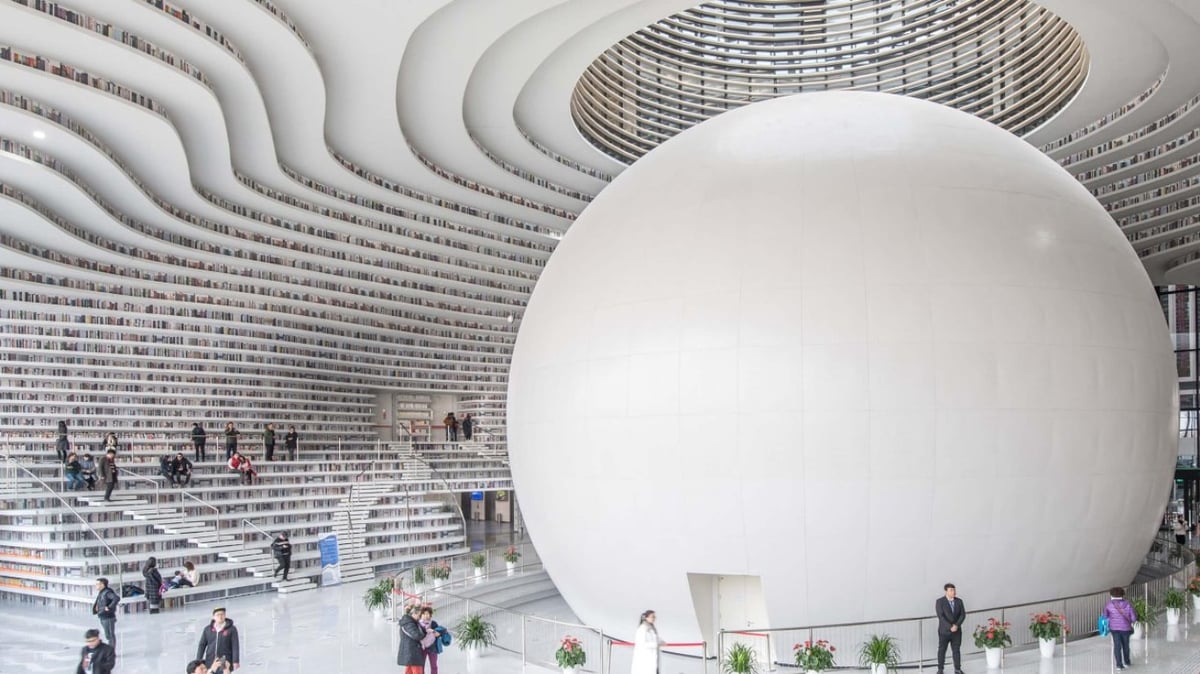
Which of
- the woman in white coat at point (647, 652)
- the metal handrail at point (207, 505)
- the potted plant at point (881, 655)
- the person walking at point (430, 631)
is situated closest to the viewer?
the woman in white coat at point (647, 652)

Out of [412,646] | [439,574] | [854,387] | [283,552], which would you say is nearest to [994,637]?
[854,387]

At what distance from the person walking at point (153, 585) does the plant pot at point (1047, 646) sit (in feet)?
49.9

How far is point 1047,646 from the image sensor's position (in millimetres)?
13109

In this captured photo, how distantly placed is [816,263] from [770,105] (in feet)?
13.3

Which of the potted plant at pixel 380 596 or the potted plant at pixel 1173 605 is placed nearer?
the potted plant at pixel 1173 605

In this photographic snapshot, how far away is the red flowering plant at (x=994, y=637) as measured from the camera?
12875mm

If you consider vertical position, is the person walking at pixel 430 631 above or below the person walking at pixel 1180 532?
above

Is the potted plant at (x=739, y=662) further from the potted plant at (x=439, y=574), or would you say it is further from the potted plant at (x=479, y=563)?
the potted plant at (x=479, y=563)

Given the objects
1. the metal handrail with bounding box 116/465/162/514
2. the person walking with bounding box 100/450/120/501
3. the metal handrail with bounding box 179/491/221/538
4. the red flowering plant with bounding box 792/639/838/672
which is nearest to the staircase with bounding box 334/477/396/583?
the metal handrail with bounding box 179/491/221/538

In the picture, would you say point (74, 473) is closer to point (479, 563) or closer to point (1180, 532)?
point (479, 563)

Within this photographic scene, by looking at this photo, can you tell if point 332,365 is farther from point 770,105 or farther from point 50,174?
point 770,105

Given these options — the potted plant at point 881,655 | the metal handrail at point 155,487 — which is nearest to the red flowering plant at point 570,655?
the potted plant at point 881,655

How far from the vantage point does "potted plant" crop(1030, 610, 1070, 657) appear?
511 inches

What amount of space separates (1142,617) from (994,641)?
2.43 m
